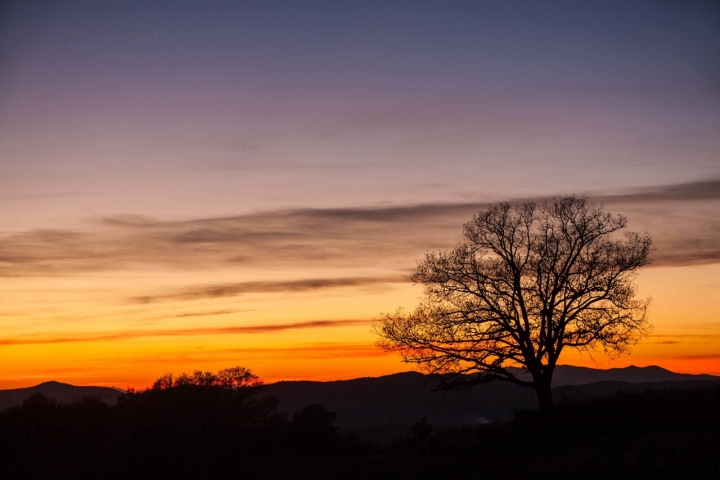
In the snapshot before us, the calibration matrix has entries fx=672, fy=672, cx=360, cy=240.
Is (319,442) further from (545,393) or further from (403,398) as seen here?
(403,398)

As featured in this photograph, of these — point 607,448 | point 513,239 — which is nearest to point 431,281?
point 513,239

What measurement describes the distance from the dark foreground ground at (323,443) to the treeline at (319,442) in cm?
7

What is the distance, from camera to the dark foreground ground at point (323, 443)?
21781 millimetres

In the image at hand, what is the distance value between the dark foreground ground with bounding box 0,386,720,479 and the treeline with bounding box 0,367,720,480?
0.07m

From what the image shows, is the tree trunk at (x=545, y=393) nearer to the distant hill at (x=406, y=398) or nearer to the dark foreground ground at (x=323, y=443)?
the dark foreground ground at (x=323, y=443)

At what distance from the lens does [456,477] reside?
80.7 feet

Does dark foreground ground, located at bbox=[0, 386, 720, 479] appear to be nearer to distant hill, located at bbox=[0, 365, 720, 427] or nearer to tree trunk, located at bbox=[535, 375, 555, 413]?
tree trunk, located at bbox=[535, 375, 555, 413]

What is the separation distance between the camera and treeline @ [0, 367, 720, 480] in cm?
2186

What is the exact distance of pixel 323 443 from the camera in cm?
3919

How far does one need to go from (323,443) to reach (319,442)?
0.31 metres

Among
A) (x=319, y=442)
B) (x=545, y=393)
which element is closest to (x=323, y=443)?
(x=319, y=442)

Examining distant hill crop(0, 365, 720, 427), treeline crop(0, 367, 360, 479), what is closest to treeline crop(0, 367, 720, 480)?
treeline crop(0, 367, 360, 479)

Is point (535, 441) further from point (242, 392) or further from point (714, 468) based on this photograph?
point (242, 392)

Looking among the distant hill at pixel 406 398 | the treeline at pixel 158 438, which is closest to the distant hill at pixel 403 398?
the distant hill at pixel 406 398
